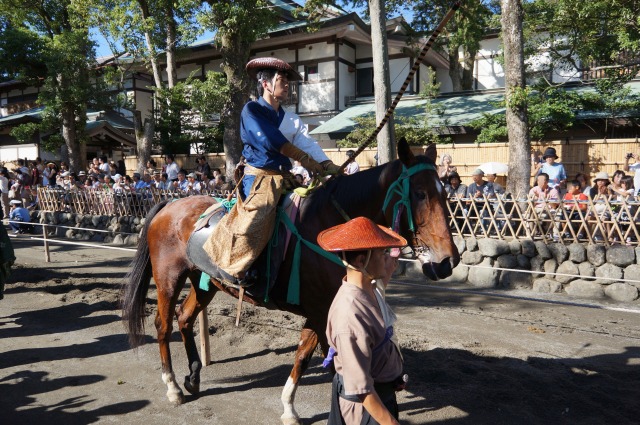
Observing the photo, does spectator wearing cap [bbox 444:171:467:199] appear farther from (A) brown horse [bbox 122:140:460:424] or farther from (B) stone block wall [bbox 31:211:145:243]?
(B) stone block wall [bbox 31:211:145:243]

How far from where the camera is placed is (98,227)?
14.7 metres

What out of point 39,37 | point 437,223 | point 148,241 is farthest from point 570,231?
point 39,37

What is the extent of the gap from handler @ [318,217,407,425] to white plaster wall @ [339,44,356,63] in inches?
807

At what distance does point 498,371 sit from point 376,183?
7.92 ft

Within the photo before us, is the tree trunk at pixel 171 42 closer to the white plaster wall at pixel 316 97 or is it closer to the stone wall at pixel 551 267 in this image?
the white plaster wall at pixel 316 97

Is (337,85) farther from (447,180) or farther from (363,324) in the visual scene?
(363,324)

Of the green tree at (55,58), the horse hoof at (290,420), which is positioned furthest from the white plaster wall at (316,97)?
the horse hoof at (290,420)

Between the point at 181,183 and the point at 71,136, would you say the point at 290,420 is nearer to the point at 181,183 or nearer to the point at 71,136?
→ the point at 181,183

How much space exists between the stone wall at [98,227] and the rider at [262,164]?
976 centimetres

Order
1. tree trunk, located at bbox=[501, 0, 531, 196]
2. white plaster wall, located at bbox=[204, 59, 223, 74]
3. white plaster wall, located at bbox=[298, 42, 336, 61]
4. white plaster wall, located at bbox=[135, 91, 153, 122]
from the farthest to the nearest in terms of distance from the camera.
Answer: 1. white plaster wall, located at bbox=[135, 91, 153, 122]
2. white plaster wall, located at bbox=[204, 59, 223, 74]
3. white plaster wall, located at bbox=[298, 42, 336, 61]
4. tree trunk, located at bbox=[501, 0, 531, 196]

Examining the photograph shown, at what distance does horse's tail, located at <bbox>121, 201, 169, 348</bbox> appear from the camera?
16.4 feet

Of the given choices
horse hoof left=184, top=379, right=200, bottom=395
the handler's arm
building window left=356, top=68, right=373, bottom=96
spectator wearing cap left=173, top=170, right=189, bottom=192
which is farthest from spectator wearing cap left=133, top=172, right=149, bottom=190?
the handler's arm

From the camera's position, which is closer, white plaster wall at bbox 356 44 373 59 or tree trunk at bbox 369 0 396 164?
tree trunk at bbox 369 0 396 164

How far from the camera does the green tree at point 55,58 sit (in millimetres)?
18406
